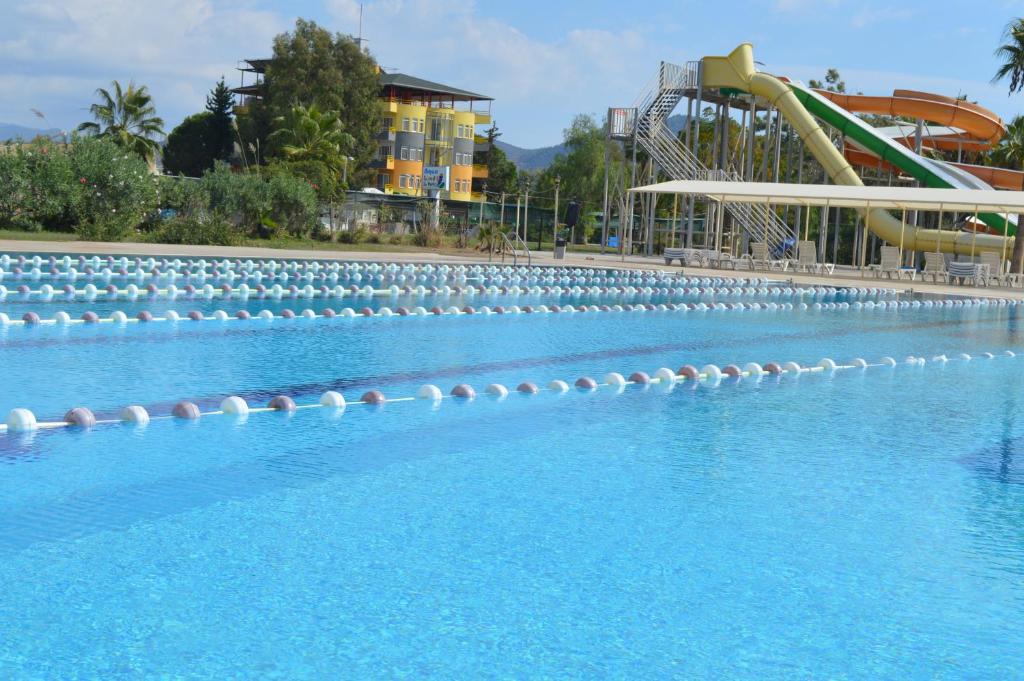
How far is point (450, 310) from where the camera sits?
15227 mm

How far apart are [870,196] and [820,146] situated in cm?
530

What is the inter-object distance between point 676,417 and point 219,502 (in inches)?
154

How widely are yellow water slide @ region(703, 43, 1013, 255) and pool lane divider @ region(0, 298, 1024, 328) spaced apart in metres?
8.65

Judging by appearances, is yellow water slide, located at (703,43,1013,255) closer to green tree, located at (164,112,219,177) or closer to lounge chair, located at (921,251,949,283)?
lounge chair, located at (921,251,949,283)

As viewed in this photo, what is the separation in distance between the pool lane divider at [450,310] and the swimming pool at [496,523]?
4.34 feet

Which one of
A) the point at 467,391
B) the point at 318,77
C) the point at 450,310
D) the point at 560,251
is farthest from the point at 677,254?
the point at 318,77

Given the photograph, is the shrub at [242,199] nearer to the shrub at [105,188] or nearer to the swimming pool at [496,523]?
the shrub at [105,188]

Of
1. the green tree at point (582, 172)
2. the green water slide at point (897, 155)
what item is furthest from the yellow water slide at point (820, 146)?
the green tree at point (582, 172)

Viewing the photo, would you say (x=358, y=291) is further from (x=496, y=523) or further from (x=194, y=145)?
(x=194, y=145)

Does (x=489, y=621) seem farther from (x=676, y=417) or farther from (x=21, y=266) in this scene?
(x=21, y=266)

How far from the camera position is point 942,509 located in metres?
6.17

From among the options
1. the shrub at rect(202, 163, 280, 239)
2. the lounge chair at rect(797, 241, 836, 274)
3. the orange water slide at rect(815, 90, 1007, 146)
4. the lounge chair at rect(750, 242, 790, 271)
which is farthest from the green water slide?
the shrub at rect(202, 163, 280, 239)

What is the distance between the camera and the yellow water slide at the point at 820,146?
101 feet

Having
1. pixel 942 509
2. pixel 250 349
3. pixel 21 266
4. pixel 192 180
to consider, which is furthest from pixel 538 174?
pixel 942 509
